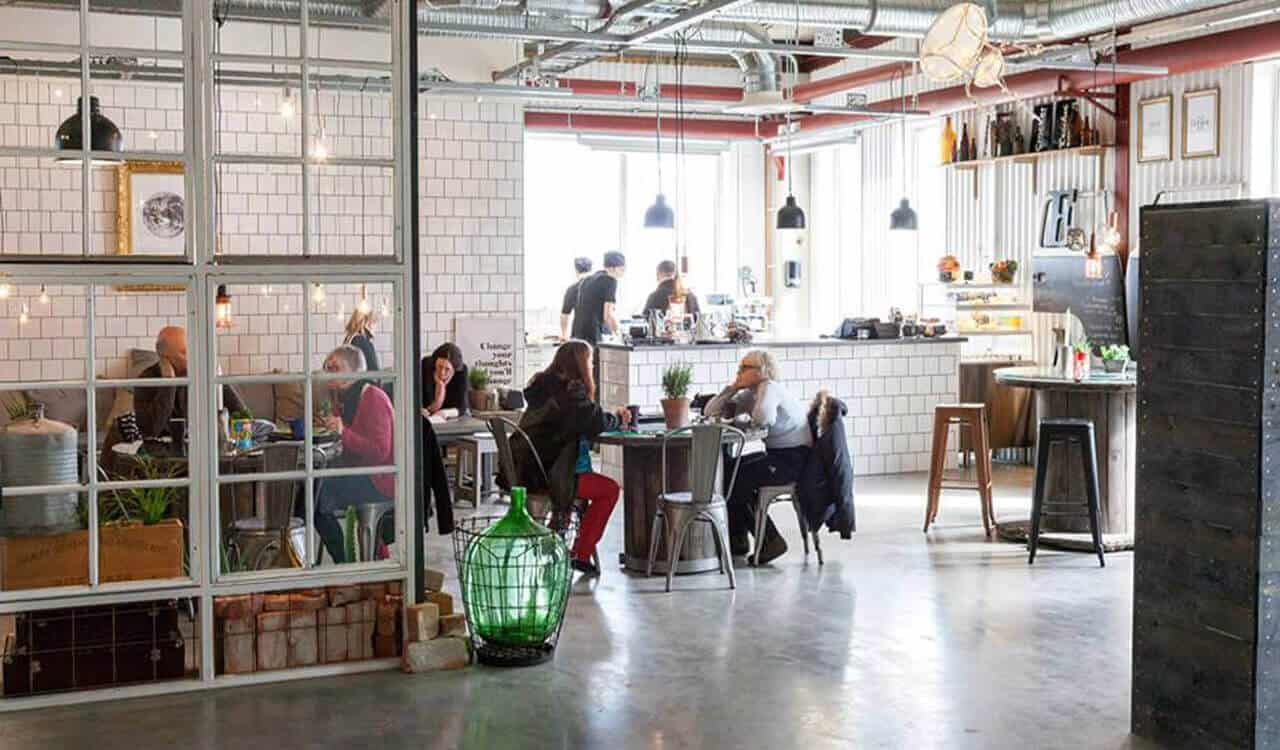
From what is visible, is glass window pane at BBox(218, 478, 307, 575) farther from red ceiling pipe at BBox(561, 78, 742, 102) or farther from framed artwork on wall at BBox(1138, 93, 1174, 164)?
red ceiling pipe at BBox(561, 78, 742, 102)

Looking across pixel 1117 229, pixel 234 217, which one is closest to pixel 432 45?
pixel 234 217

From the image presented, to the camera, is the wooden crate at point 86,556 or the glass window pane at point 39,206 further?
the glass window pane at point 39,206

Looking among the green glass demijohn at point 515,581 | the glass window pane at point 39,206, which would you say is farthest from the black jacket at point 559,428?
the glass window pane at point 39,206

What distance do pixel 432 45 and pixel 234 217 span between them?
85.4 inches

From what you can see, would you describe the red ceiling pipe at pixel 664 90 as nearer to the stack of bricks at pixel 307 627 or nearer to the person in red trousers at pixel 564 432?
the person in red trousers at pixel 564 432

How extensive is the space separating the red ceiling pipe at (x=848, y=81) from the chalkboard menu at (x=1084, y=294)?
2452mm

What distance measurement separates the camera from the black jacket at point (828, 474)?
8.59 metres

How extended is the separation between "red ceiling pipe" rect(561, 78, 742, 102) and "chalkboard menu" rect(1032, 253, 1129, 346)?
423 centimetres

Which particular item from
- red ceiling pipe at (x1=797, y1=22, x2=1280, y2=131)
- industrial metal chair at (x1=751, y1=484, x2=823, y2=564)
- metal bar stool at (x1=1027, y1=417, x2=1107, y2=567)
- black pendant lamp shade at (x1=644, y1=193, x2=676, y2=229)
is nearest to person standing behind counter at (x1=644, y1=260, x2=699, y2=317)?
black pendant lamp shade at (x1=644, y1=193, x2=676, y2=229)

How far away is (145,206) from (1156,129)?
7741mm

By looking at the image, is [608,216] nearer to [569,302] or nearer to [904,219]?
[569,302]

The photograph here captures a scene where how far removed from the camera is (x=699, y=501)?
8133 millimetres

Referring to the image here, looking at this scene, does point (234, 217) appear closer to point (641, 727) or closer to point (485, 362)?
point (485, 362)

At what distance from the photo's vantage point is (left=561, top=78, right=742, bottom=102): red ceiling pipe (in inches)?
639
